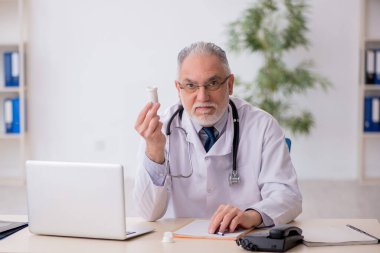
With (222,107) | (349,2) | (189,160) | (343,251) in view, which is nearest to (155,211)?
(189,160)

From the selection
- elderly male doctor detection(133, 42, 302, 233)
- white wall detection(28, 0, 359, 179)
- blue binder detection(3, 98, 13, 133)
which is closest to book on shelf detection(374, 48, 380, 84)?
white wall detection(28, 0, 359, 179)

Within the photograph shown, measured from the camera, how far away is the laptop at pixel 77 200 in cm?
204

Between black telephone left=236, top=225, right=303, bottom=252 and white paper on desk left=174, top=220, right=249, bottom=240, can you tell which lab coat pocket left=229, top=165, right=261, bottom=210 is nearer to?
white paper on desk left=174, top=220, right=249, bottom=240

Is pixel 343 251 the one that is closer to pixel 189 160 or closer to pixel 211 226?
pixel 211 226

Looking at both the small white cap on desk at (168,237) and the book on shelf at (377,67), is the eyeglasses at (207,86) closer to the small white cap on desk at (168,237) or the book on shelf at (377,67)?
the small white cap on desk at (168,237)

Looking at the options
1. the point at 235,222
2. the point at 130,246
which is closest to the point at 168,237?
the point at 130,246

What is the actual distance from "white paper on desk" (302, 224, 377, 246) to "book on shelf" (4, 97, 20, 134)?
4.65m

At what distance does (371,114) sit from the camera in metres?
6.27

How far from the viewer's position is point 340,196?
576 cm

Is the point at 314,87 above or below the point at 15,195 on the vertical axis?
above

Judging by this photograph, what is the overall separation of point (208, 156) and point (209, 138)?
0.10 m

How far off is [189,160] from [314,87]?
3933 millimetres

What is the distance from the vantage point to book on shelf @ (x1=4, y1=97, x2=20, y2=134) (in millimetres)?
6457

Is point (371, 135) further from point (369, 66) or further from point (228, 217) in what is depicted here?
point (228, 217)
